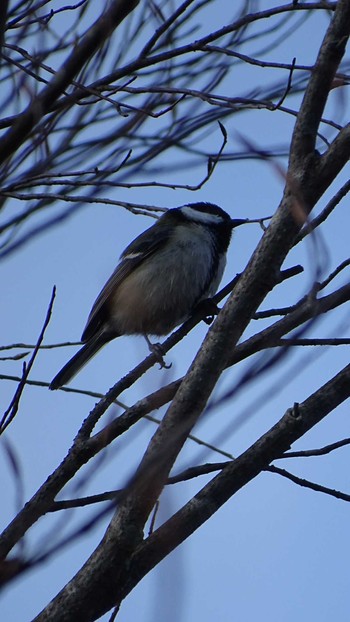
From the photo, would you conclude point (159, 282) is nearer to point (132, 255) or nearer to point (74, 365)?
point (132, 255)

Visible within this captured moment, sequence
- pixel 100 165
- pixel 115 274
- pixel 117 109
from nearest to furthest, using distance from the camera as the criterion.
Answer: pixel 100 165 → pixel 117 109 → pixel 115 274

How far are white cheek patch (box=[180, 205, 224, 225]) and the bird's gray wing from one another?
0.70 ft

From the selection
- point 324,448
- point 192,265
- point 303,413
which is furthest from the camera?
point 192,265

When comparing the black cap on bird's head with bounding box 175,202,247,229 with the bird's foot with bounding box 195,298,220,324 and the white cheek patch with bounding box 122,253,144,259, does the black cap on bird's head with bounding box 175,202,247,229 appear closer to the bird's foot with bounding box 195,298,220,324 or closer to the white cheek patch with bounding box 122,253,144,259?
the white cheek patch with bounding box 122,253,144,259

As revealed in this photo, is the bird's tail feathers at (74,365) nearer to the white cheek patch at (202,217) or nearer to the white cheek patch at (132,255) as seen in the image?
the white cheek patch at (132,255)

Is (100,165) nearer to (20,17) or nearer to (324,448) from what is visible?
(20,17)

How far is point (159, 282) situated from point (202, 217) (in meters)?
0.72

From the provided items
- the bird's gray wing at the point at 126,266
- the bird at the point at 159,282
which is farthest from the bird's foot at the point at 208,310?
the bird's gray wing at the point at 126,266

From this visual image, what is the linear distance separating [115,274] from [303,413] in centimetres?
337

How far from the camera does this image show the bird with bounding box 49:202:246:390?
465cm

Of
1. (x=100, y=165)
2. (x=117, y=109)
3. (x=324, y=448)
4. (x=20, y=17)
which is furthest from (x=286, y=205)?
(x=20, y=17)

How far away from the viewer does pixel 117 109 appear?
244 cm

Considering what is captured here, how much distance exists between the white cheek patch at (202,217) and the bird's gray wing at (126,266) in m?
0.21

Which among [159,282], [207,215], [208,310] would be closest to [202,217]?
[207,215]
